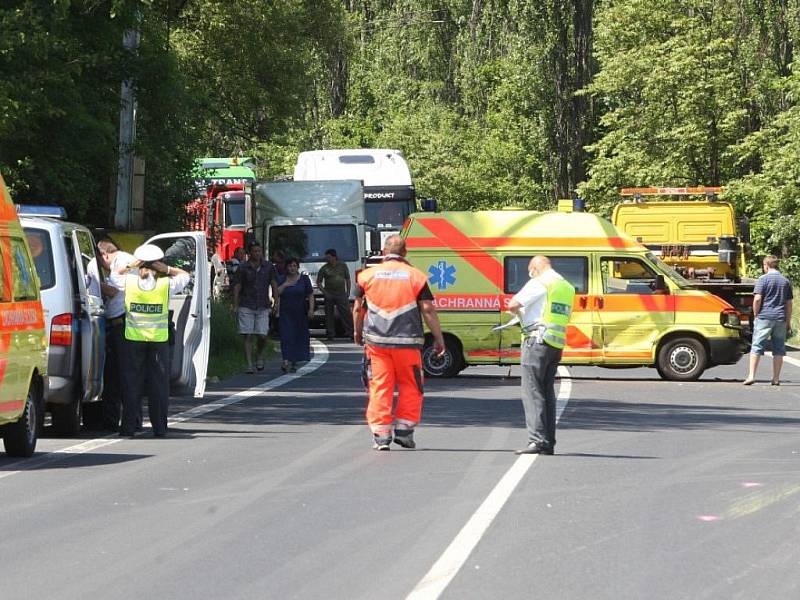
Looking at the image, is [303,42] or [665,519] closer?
[665,519]

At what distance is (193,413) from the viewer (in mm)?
18203

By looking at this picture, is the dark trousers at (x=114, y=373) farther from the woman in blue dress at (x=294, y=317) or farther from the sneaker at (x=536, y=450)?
the woman in blue dress at (x=294, y=317)

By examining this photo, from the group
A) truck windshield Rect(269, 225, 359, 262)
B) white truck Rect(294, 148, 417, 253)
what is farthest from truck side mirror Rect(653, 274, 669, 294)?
white truck Rect(294, 148, 417, 253)

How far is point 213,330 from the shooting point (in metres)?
29.0

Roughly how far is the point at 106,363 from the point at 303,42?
101ft

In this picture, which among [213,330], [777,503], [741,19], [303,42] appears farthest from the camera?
[741,19]

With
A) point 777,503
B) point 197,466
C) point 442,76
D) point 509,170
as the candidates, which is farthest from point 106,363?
point 442,76

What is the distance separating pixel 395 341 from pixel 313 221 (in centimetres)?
2340

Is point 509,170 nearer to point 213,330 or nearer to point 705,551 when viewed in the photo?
point 213,330

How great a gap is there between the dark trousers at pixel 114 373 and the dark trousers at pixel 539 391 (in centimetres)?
375

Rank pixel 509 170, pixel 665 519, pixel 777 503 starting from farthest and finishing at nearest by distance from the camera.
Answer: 1. pixel 509 170
2. pixel 777 503
3. pixel 665 519

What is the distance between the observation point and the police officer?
50.8 feet

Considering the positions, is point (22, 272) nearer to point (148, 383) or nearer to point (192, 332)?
point (148, 383)

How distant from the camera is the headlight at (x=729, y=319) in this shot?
24156 millimetres
